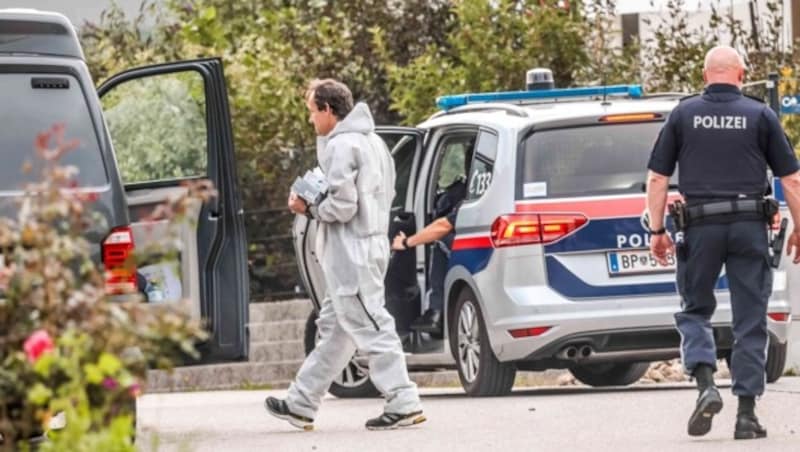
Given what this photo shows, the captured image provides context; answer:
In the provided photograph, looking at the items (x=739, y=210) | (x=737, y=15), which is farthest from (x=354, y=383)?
(x=737, y=15)

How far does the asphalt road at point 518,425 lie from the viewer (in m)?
10.6

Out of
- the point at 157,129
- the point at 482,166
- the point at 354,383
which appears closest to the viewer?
the point at 482,166

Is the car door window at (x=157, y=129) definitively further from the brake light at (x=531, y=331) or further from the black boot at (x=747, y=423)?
the black boot at (x=747, y=423)

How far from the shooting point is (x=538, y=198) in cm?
1366

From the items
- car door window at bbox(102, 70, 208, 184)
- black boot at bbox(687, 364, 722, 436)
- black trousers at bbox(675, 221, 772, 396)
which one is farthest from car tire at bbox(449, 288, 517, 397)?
black boot at bbox(687, 364, 722, 436)

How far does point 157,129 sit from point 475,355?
8.44 feet

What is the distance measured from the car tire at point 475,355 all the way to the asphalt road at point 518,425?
4.7 inches

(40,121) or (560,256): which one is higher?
(40,121)

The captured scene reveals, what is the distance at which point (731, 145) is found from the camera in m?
10.6

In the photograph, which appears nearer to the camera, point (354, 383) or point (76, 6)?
point (354, 383)

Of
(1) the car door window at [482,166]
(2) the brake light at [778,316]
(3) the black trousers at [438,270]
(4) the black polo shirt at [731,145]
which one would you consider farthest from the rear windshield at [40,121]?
(2) the brake light at [778,316]

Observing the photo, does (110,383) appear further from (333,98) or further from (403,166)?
(403,166)

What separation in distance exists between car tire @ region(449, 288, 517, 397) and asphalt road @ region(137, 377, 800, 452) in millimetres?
119

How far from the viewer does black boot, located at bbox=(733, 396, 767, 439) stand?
34.2ft
